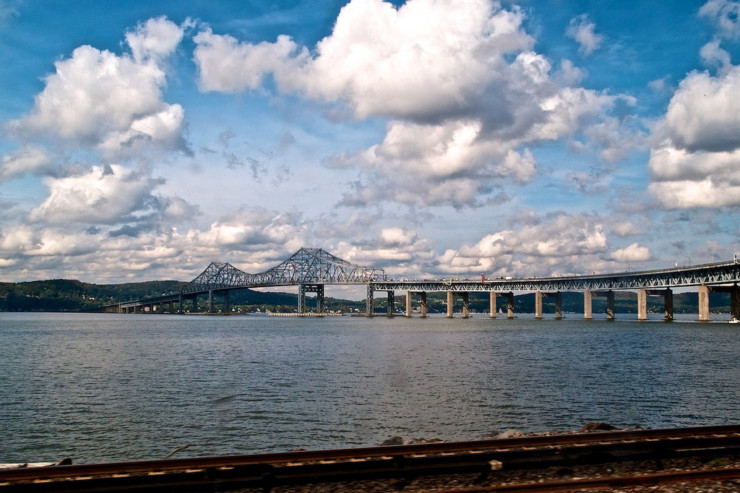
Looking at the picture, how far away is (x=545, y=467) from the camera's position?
13031 mm

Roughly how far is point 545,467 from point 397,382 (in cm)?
2480

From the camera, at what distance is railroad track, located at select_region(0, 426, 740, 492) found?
11.6m

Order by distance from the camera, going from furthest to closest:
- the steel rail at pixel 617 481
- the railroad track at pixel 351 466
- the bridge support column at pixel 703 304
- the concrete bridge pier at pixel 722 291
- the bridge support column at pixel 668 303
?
the bridge support column at pixel 668 303 → the bridge support column at pixel 703 304 → the concrete bridge pier at pixel 722 291 → the railroad track at pixel 351 466 → the steel rail at pixel 617 481

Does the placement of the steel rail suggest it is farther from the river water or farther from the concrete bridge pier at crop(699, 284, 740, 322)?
the concrete bridge pier at crop(699, 284, 740, 322)

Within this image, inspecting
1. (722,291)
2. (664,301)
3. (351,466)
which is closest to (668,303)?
(664,301)

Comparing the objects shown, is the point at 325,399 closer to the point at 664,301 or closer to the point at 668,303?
the point at 668,303

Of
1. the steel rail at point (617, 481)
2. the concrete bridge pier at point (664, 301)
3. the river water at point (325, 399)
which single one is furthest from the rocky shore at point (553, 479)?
the concrete bridge pier at point (664, 301)

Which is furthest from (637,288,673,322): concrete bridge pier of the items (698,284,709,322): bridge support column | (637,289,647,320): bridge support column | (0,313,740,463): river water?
(0,313,740,463): river water

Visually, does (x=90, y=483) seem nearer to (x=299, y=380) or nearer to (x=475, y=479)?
(x=475, y=479)

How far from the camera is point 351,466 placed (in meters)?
12.5

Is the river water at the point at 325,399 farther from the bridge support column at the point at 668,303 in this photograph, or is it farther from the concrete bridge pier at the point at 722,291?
the bridge support column at the point at 668,303

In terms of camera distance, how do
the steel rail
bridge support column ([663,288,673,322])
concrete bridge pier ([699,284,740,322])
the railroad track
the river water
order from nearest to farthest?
the steel rail
the railroad track
the river water
concrete bridge pier ([699,284,740,322])
bridge support column ([663,288,673,322])

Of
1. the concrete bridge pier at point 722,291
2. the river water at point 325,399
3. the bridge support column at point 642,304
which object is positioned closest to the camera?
the river water at point 325,399

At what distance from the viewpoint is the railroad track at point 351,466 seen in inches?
459
